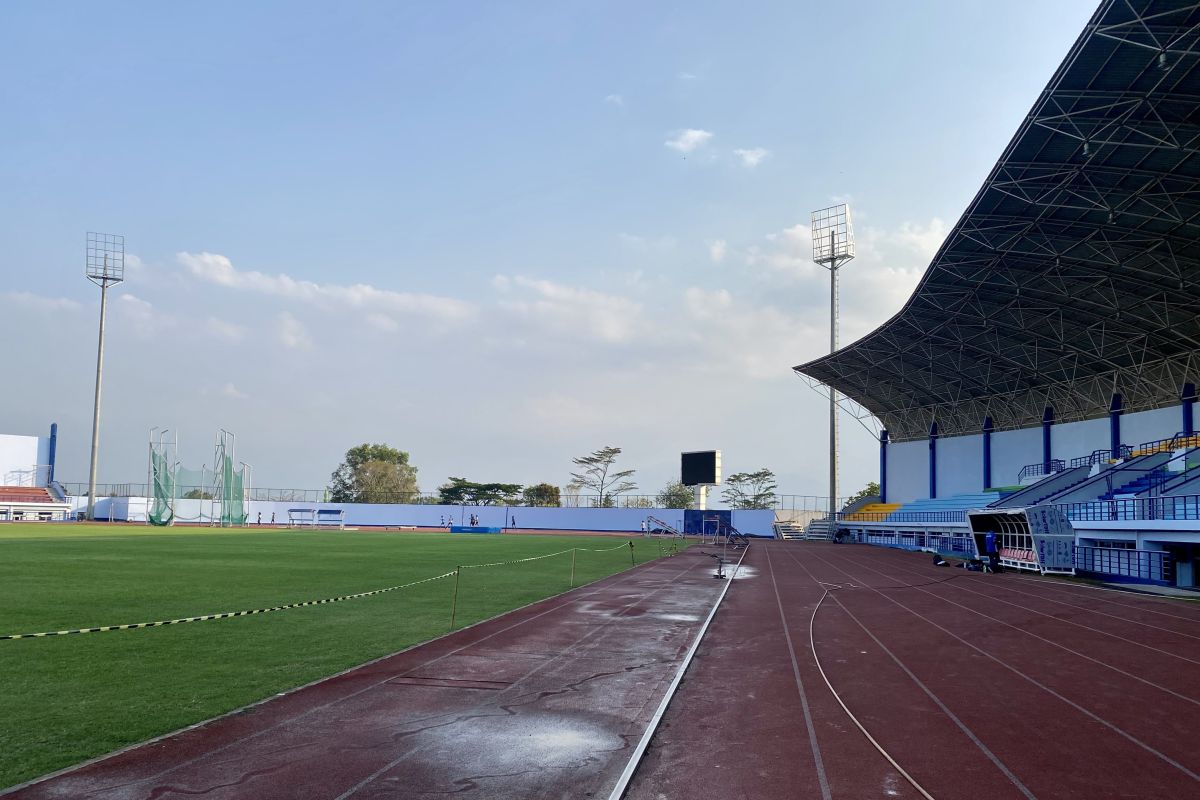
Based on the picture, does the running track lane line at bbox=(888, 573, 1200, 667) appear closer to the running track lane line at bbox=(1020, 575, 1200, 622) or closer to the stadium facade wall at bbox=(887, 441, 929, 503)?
the running track lane line at bbox=(1020, 575, 1200, 622)

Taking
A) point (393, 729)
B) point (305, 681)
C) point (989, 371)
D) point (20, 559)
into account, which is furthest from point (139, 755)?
point (989, 371)

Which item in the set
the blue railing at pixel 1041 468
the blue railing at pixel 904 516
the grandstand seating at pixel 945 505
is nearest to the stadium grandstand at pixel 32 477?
the blue railing at pixel 904 516

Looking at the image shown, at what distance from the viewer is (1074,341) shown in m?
45.7

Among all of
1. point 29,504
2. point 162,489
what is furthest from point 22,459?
point 162,489

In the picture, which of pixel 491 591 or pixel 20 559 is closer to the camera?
pixel 491 591

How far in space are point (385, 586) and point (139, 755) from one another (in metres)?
14.6

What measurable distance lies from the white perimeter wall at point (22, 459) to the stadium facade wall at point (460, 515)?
6685 millimetres

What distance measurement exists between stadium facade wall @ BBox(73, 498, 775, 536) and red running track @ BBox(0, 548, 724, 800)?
70084 millimetres

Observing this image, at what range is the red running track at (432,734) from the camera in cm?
662

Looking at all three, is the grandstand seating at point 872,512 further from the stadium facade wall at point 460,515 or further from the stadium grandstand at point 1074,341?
the stadium facade wall at point 460,515

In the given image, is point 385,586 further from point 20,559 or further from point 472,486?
point 472,486

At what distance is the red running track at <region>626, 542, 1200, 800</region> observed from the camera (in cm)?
720

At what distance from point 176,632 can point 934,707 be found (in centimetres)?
1212

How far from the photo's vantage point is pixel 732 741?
27.1 ft
